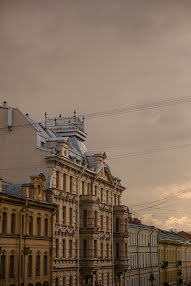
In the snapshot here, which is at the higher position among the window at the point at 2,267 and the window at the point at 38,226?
the window at the point at 38,226

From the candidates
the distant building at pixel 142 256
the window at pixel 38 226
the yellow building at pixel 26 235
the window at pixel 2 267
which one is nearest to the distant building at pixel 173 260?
the distant building at pixel 142 256

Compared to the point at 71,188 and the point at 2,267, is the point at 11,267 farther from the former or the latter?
the point at 71,188

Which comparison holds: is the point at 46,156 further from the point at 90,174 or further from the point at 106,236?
the point at 106,236

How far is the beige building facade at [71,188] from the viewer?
5044cm

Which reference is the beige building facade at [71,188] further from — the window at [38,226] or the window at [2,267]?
the window at [2,267]

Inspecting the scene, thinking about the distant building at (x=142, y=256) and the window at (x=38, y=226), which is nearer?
the window at (x=38, y=226)

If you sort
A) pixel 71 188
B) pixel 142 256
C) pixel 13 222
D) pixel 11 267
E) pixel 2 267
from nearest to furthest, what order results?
pixel 2 267, pixel 11 267, pixel 13 222, pixel 71 188, pixel 142 256

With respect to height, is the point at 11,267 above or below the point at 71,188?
below

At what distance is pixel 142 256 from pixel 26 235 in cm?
4015

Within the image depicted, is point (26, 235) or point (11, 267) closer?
point (11, 267)

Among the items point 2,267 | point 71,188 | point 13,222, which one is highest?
point 71,188

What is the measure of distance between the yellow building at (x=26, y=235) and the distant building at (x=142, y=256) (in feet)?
92.2

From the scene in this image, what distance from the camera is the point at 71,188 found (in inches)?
2128

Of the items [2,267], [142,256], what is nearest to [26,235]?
[2,267]
